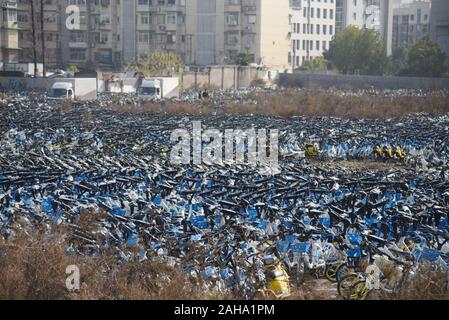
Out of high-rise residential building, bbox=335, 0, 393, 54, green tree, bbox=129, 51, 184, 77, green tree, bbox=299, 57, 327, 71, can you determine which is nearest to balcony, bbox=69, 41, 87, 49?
green tree, bbox=129, 51, 184, 77

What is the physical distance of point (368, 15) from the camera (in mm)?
74875

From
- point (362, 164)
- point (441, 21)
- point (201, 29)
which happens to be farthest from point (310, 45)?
point (362, 164)

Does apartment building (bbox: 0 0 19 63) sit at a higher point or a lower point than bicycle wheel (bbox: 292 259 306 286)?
higher

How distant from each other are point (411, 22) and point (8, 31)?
5313 centimetres

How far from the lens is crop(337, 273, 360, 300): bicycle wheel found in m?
8.31

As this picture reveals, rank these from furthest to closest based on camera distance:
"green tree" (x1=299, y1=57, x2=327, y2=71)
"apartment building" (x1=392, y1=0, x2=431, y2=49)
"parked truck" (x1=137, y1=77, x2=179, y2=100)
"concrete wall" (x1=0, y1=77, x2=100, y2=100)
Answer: "apartment building" (x1=392, y1=0, x2=431, y2=49) → "green tree" (x1=299, y1=57, x2=327, y2=71) → "parked truck" (x1=137, y1=77, x2=179, y2=100) → "concrete wall" (x1=0, y1=77, x2=100, y2=100)

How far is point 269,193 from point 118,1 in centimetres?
5009

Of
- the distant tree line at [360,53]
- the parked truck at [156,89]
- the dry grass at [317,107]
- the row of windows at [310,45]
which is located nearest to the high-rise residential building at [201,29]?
the distant tree line at [360,53]

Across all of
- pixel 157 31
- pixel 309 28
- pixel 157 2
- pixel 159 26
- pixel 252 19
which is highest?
pixel 157 2

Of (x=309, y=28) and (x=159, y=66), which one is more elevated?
(x=309, y=28)

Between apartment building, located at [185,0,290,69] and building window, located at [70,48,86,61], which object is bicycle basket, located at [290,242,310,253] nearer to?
apartment building, located at [185,0,290,69]

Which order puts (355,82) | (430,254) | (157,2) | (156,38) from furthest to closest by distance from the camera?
(156,38) → (157,2) → (355,82) → (430,254)

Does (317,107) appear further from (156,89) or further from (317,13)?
(317,13)

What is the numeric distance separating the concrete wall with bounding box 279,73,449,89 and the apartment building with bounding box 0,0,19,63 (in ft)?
66.0
